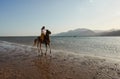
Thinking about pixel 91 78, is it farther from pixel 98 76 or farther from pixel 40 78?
pixel 40 78

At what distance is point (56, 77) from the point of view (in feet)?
27.0

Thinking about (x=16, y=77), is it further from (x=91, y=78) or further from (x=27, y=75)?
(x=91, y=78)

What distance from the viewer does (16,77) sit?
8.23 m

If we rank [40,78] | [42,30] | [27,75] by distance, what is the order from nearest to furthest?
[40,78] → [27,75] → [42,30]

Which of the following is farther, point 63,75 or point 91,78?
point 63,75

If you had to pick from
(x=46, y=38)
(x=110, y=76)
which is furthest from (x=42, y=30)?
(x=110, y=76)

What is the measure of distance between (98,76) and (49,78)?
2.36 m

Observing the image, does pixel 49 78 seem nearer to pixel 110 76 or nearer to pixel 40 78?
pixel 40 78

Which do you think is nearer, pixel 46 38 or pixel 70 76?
pixel 70 76

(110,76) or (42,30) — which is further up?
(42,30)

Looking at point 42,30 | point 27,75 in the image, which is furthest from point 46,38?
point 27,75

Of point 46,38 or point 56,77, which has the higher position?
point 46,38

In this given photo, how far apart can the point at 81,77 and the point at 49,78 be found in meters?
1.52

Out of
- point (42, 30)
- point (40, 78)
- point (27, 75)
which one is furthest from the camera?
point (42, 30)
